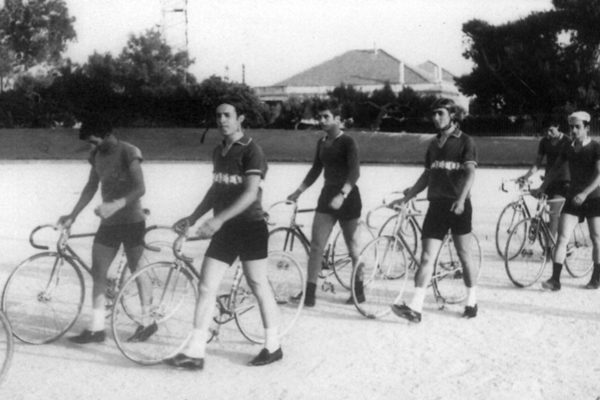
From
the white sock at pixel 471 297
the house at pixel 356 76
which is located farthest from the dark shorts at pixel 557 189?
the house at pixel 356 76

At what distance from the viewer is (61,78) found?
48000 mm

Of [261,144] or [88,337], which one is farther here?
[261,144]

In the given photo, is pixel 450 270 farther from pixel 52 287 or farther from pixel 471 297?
pixel 52 287

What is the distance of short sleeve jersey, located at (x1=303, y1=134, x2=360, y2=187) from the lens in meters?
6.76

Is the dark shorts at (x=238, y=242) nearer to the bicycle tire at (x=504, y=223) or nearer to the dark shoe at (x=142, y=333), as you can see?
the dark shoe at (x=142, y=333)

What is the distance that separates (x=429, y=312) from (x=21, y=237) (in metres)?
6.58

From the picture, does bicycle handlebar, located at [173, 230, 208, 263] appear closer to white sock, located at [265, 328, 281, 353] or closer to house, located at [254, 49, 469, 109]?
white sock, located at [265, 328, 281, 353]

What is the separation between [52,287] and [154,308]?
830mm

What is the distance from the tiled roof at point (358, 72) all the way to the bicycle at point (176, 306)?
6091 cm

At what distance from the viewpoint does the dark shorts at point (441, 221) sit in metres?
6.36

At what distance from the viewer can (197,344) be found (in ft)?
16.7

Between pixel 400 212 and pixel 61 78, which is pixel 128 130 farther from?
pixel 400 212

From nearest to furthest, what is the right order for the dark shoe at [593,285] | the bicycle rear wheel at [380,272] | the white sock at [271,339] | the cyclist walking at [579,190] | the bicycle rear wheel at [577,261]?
1. the white sock at [271,339]
2. the bicycle rear wheel at [380,272]
3. the cyclist walking at [579,190]
4. the dark shoe at [593,285]
5. the bicycle rear wheel at [577,261]

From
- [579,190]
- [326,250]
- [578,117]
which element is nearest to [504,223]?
[579,190]
